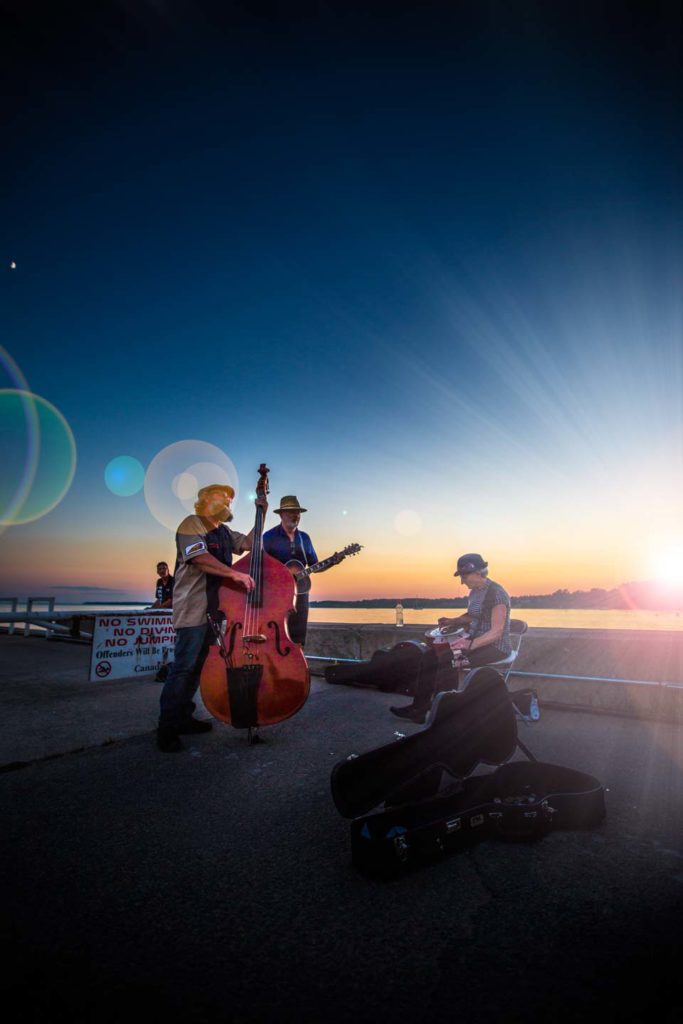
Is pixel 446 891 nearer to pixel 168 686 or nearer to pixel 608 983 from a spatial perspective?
pixel 608 983

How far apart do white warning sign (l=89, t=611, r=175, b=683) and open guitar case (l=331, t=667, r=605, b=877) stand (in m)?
4.50

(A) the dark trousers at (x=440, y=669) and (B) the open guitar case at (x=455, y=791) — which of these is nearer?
(B) the open guitar case at (x=455, y=791)

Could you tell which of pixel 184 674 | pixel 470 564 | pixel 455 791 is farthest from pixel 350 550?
pixel 455 791

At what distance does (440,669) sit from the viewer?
4285 mm

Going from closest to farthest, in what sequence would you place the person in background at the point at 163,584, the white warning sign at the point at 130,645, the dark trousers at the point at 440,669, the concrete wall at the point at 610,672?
the dark trousers at the point at 440,669, the concrete wall at the point at 610,672, the white warning sign at the point at 130,645, the person in background at the point at 163,584

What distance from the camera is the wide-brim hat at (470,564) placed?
15.0 ft

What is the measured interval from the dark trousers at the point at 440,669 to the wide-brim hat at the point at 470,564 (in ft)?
2.58

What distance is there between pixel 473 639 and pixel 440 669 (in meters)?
0.44

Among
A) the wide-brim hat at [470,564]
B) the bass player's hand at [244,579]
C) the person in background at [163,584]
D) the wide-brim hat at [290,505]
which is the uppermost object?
the wide-brim hat at [290,505]

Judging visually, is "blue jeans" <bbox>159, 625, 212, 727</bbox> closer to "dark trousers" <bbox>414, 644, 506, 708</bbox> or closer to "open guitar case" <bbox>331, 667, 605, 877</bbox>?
"open guitar case" <bbox>331, 667, 605, 877</bbox>

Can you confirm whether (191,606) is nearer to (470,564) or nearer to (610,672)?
(470,564)

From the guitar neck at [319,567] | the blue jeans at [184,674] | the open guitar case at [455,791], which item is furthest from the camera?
the guitar neck at [319,567]

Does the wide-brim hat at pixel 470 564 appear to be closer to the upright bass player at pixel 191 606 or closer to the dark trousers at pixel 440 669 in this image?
the dark trousers at pixel 440 669

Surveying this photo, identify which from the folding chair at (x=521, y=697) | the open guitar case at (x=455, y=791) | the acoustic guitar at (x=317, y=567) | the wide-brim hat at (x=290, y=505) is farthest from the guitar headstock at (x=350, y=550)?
the open guitar case at (x=455, y=791)
